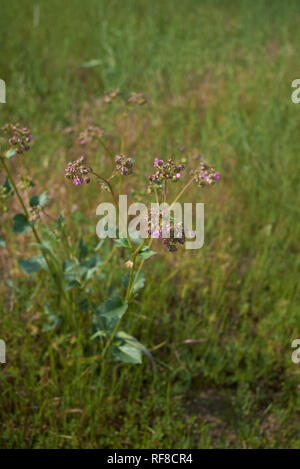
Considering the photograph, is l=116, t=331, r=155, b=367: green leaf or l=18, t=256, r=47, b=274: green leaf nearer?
l=116, t=331, r=155, b=367: green leaf

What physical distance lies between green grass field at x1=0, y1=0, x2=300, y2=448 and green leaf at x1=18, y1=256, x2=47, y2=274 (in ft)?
0.56

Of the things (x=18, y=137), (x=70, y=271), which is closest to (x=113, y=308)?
(x=70, y=271)

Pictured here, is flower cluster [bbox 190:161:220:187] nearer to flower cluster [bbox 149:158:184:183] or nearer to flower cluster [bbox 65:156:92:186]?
flower cluster [bbox 149:158:184:183]

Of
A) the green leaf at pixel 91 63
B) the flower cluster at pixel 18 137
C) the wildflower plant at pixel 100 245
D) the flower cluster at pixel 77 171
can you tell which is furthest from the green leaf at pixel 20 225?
the green leaf at pixel 91 63

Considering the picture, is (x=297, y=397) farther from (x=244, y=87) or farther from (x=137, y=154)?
(x=244, y=87)

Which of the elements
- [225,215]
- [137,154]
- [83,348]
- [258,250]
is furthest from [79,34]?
[83,348]

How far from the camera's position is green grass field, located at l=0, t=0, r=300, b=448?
1.95 m

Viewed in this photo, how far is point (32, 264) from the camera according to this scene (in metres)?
2.09

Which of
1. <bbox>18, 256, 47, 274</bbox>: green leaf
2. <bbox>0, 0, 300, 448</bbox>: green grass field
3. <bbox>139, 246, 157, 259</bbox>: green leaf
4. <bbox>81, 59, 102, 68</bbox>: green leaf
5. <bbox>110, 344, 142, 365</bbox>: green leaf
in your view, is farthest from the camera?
<bbox>81, 59, 102, 68</bbox>: green leaf

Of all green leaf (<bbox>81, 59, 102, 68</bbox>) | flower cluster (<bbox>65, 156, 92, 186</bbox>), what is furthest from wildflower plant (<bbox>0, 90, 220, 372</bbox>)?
green leaf (<bbox>81, 59, 102, 68</bbox>)

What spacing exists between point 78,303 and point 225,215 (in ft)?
4.43

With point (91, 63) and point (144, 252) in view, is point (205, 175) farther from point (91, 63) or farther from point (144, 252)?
point (91, 63)

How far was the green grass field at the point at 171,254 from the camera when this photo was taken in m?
1.95

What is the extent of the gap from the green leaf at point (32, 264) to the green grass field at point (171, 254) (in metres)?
0.17
